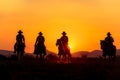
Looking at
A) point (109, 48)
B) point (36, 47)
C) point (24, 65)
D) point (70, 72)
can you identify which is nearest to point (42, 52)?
point (36, 47)

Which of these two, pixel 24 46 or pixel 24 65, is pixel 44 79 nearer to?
pixel 24 65

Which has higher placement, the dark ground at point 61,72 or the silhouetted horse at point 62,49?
the silhouetted horse at point 62,49

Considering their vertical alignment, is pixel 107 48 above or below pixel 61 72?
above

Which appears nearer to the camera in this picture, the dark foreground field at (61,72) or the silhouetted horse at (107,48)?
the dark foreground field at (61,72)

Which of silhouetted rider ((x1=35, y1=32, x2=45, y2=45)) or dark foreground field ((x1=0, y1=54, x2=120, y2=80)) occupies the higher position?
silhouetted rider ((x1=35, y1=32, x2=45, y2=45))

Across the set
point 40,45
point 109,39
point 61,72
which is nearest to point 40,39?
point 40,45

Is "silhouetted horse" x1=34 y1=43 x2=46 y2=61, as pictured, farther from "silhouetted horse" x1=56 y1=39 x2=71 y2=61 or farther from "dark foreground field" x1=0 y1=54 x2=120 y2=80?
"dark foreground field" x1=0 y1=54 x2=120 y2=80

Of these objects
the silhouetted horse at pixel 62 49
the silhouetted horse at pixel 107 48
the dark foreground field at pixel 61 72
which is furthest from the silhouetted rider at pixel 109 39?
the dark foreground field at pixel 61 72

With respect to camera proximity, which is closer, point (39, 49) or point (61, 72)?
point (61, 72)

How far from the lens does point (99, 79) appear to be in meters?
40.7

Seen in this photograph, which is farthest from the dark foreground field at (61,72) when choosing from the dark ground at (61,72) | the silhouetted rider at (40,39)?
the silhouetted rider at (40,39)

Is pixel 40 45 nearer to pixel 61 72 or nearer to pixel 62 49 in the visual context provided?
pixel 62 49

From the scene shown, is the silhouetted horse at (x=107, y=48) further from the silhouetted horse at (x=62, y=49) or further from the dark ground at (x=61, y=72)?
the dark ground at (x=61, y=72)

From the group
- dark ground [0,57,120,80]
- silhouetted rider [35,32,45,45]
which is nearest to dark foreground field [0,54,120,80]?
dark ground [0,57,120,80]
